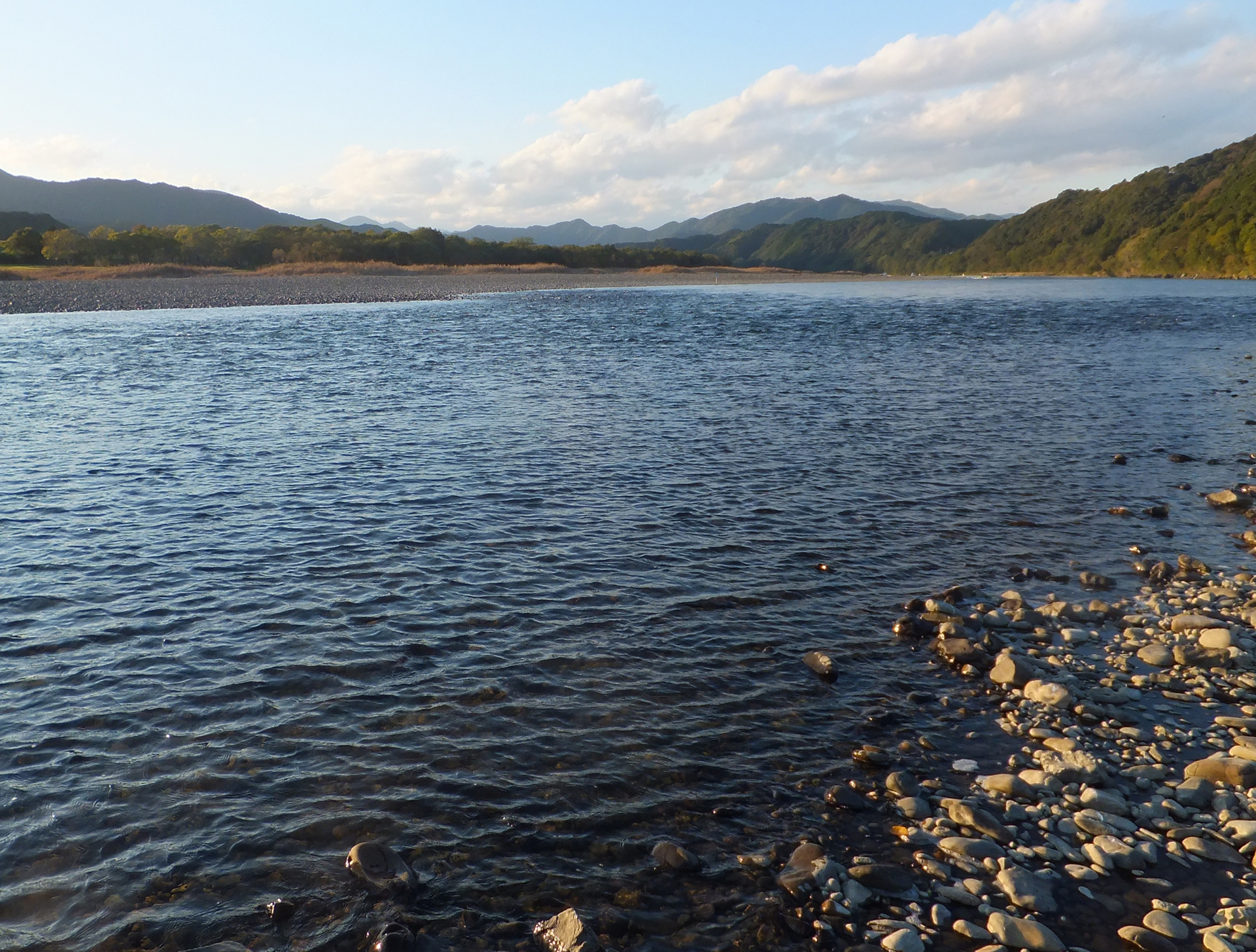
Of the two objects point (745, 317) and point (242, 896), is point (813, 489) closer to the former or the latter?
point (242, 896)

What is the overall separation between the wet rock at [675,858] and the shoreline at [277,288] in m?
75.5

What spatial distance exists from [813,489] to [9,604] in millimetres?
14484

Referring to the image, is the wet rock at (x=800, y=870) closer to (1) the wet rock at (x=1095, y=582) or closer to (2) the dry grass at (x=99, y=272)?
(1) the wet rock at (x=1095, y=582)

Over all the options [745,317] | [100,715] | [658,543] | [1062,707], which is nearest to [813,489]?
[658,543]

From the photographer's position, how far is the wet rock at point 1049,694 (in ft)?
29.1

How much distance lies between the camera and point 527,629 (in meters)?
10.6

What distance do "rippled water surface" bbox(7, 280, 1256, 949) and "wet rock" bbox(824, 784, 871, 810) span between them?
0.41m

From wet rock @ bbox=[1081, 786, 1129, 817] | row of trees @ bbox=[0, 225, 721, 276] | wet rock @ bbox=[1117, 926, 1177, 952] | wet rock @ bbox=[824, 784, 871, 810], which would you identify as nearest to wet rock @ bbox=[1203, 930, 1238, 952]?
wet rock @ bbox=[1117, 926, 1177, 952]

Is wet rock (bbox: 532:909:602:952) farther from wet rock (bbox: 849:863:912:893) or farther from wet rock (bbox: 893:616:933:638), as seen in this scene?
wet rock (bbox: 893:616:933:638)

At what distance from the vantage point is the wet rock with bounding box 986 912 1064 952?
5.60 m

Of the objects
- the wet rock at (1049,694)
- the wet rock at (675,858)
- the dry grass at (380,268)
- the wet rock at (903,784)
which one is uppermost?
the dry grass at (380,268)

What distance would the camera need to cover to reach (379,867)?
20.9 feet

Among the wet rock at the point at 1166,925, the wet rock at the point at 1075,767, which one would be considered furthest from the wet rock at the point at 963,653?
the wet rock at the point at 1166,925

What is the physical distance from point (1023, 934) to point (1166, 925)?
1.11 metres
